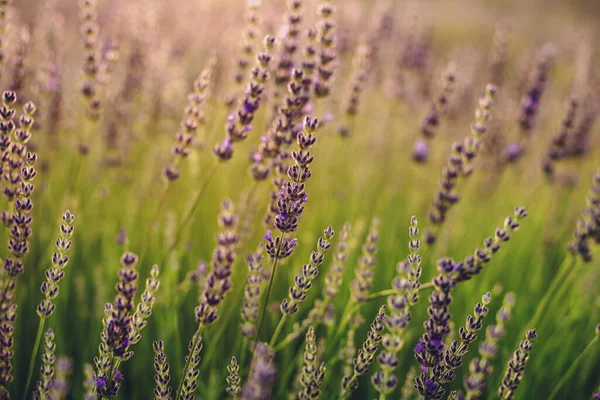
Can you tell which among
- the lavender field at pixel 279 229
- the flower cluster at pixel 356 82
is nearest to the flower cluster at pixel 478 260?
the lavender field at pixel 279 229

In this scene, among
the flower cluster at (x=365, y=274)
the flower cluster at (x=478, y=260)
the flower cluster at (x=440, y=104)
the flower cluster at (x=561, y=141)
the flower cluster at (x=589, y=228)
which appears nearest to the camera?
the flower cluster at (x=478, y=260)

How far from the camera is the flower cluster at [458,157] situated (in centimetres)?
203

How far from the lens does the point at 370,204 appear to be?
143 inches

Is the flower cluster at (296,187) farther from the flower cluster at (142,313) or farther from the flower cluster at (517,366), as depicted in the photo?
the flower cluster at (517,366)

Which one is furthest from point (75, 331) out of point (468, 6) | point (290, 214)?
point (468, 6)

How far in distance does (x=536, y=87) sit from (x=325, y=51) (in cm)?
143

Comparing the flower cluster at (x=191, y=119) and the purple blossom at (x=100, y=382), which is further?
the flower cluster at (x=191, y=119)

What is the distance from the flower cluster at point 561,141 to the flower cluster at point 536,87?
183mm

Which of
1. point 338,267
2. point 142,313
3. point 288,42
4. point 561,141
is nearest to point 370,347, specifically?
point 338,267

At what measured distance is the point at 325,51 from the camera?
7.12 feet

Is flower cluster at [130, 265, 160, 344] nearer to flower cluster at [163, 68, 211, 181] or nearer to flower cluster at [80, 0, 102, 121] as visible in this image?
flower cluster at [163, 68, 211, 181]

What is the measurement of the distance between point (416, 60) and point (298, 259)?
218 cm

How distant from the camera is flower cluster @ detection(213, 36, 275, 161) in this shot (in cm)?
172

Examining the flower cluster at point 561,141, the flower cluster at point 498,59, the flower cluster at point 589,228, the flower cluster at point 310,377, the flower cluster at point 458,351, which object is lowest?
the flower cluster at point 310,377
